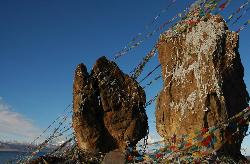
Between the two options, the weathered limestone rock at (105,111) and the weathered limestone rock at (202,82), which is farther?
the weathered limestone rock at (105,111)

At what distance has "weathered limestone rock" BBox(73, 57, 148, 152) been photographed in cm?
1772

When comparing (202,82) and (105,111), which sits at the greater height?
(105,111)

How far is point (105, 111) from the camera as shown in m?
18.0

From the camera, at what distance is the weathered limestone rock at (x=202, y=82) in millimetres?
15266

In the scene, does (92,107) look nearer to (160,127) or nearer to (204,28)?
(160,127)

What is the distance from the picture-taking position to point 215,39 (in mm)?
15930

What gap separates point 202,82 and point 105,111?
4.89 m

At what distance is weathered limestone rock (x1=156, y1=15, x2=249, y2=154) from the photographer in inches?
601

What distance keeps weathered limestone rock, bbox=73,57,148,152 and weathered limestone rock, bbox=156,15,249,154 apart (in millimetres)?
1238

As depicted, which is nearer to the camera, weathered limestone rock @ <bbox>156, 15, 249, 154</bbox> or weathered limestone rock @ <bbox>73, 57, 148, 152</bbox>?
weathered limestone rock @ <bbox>156, 15, 249, 154</bbox>

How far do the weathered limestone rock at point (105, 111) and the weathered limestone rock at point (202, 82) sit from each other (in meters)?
1.24

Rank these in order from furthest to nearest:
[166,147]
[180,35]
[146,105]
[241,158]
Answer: [146,105] < [180,35] < [241,158] < [166,147]

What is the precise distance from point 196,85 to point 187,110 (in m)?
1.08

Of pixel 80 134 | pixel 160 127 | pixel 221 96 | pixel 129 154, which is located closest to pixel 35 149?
pixel 80 134
